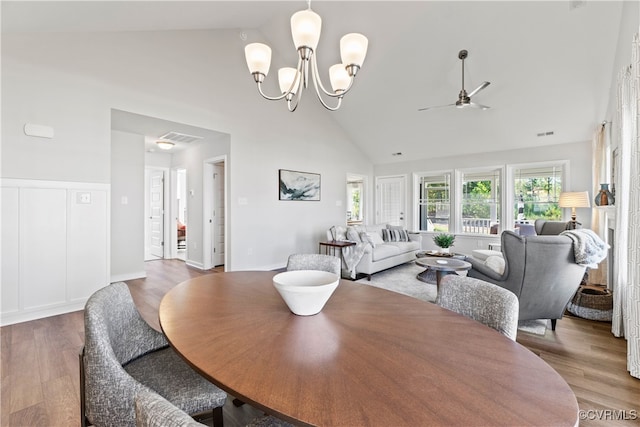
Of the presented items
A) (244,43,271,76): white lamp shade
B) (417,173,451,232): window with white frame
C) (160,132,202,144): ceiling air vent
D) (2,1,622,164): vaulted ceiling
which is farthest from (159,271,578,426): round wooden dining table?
(417,173,451,232): window with white frame

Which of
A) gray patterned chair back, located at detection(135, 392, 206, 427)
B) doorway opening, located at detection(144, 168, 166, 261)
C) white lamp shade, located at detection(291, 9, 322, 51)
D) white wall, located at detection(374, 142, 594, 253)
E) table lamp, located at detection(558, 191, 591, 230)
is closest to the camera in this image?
gray patterned chair back, located at detection(135, 392, 206, 427)

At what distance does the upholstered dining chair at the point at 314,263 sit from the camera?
1967mm

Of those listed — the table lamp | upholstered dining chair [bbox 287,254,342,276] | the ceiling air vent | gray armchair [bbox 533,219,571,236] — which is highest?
the ceiling air vent

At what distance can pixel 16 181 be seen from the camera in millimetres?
2857

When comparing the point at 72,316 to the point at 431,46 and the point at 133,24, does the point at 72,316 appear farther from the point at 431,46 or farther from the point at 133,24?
the point at 431,46

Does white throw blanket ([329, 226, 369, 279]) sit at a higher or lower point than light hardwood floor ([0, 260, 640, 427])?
higher

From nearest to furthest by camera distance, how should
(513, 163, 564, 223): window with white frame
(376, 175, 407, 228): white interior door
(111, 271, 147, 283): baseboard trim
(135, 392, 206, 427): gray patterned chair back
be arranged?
→ (135, 392, 206, 427): gray patterned chair back
(111, 271, 147, 283): baseboard trim
(513, 163, 564, 223): window with white frame
(376, 175, 407, 228): white interior door

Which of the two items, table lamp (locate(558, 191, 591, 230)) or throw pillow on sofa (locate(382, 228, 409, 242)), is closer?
table lamp (locate(558, 191, 591, 230))

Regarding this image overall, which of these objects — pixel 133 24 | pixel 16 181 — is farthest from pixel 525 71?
pixel 16 181

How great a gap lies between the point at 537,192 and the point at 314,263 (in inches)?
223

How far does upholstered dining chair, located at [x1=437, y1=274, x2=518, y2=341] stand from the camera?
1.16 meters

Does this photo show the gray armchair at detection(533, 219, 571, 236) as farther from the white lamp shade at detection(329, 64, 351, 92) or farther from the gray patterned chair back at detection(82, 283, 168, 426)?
the gray patterned chair back at detection(82, 283, 168, 426)

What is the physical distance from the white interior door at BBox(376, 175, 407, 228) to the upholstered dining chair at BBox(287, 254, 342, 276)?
551cm
